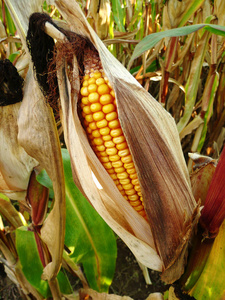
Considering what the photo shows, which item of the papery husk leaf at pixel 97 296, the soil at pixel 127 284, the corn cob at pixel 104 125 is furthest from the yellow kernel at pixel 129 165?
the soil at pixel 127 284

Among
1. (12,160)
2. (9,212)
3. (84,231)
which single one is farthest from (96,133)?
(9,212)

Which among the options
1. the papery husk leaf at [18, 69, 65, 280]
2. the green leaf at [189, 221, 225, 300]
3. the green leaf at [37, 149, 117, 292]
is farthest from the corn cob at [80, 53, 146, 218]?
the green leaf at [37, 149, 117, 292]

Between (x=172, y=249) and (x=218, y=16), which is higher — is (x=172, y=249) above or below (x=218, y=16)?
below

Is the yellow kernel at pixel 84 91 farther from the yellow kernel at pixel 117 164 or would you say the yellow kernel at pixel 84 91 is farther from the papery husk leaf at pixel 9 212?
the papery husk leaf at pixel 9 212

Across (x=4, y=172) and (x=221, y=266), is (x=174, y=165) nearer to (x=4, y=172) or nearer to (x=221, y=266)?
(x=221, y=266)

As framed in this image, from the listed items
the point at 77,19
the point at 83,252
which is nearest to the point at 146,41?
Result: the point at 77,19

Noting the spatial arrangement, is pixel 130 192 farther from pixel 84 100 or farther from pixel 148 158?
pixel 84 100
